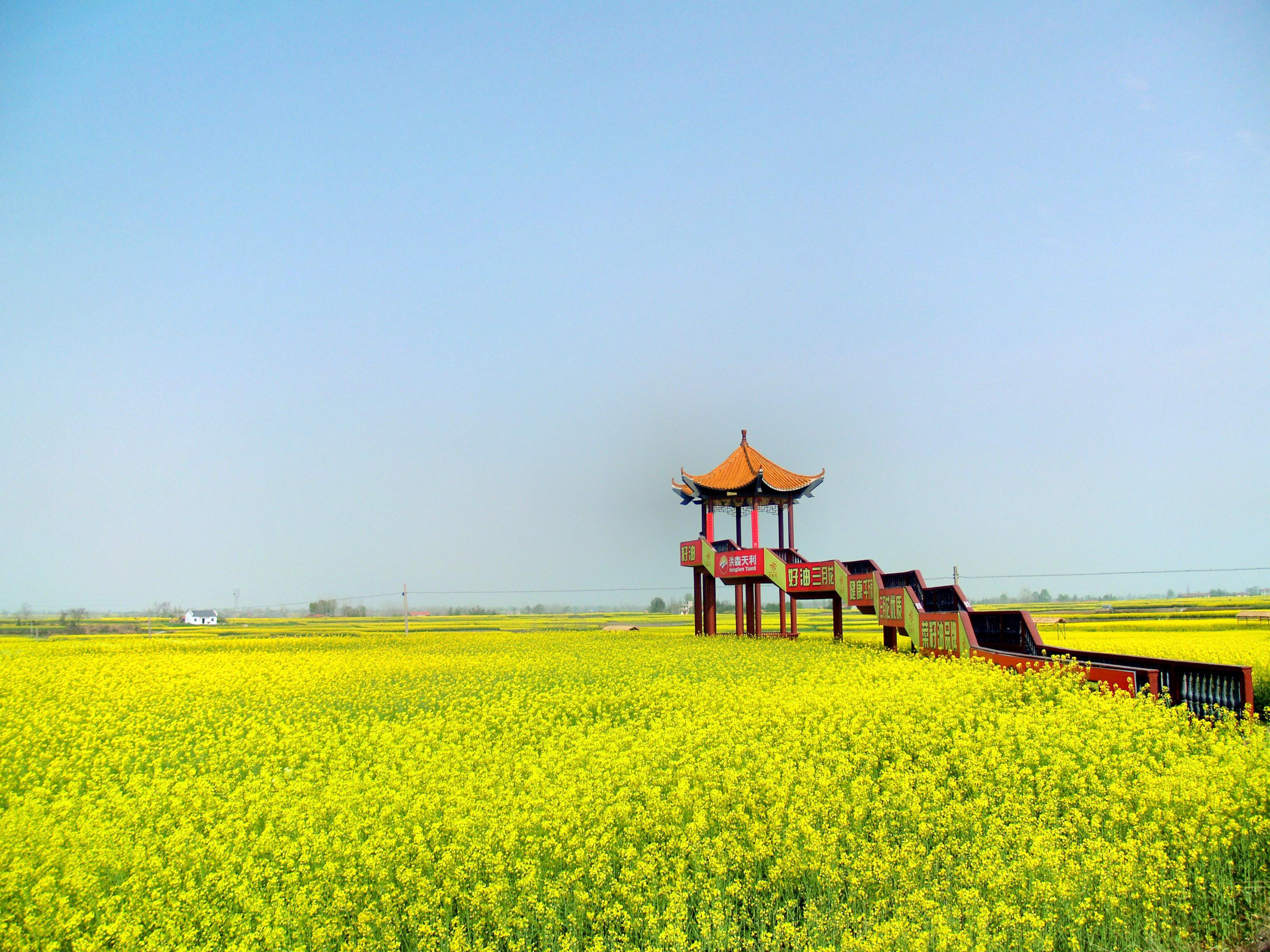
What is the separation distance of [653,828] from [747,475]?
21.8m

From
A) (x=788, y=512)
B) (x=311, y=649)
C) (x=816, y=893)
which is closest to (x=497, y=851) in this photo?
(x=816, y=893)

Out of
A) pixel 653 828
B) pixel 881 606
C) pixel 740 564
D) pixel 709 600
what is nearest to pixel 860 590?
pixel 881 606

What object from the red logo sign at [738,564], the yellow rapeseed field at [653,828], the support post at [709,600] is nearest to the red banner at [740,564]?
the red logo sign at [738,564]

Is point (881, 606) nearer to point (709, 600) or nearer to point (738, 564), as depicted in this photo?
point (738, 564)

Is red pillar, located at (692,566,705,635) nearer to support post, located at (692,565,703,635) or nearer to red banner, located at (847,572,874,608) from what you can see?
support post, located at (692,565,703,635)

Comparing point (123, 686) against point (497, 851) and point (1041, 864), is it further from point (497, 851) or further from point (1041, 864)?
point (1041, 864)

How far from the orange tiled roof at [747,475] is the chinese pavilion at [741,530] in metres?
0.02

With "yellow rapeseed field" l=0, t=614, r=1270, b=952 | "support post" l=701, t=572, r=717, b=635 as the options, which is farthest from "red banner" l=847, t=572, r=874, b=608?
"yellow rapeseed field" l=0, t=614, r=1270, b=952

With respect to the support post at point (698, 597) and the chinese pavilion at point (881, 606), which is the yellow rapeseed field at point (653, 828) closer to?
the chinese pavilion at point (881, 606)

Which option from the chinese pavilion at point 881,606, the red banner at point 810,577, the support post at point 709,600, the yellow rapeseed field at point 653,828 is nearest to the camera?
the yellow rapeseed field at point 653,828

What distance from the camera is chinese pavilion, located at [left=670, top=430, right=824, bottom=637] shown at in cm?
2644

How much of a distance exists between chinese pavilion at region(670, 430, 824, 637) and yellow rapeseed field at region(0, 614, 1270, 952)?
14648 millimetres

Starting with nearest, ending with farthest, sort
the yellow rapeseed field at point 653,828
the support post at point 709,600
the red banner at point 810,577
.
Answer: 1. the yellow rapeseed field at point 653,828
2. the red banner at point 810,577
3. the support post at point 709,600

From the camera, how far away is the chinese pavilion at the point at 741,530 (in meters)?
26.4
